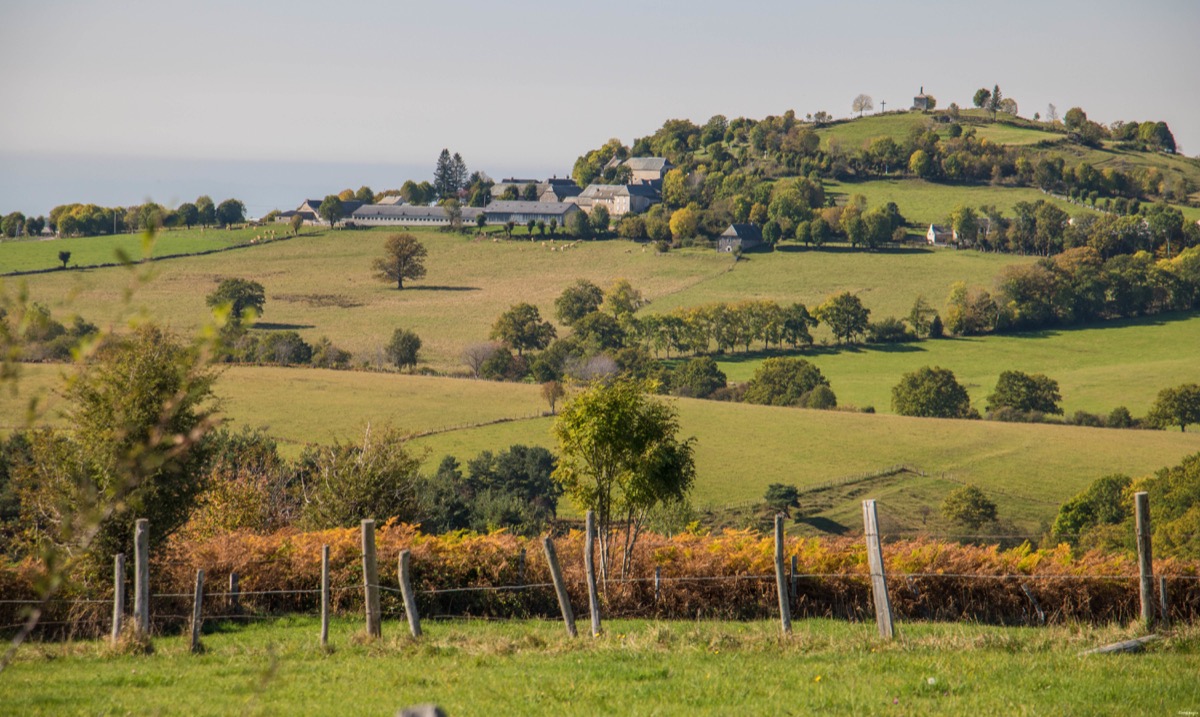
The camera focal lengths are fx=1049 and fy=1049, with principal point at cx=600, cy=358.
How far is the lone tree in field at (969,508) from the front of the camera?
47.2 metres

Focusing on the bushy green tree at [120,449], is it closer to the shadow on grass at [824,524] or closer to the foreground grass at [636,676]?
the foreground grass at [636,676]

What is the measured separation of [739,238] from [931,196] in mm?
42085

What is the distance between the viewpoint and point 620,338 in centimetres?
10325

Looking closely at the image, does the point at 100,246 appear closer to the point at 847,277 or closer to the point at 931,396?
the point at 847,277

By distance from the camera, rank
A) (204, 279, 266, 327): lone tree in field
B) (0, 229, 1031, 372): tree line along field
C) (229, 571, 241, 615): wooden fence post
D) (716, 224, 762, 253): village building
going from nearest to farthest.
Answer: (229, 571, 241, 615): wooden fence post < (204, 279, 266, 327): lone tree in field < (0, 229, 1031, 372): tree line along field < (716, 224, 762, 253): village building

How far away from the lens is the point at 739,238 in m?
152

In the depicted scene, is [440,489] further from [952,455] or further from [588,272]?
[588,272]

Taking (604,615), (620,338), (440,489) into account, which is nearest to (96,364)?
(604,615)

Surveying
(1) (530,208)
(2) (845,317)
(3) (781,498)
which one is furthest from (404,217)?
(3) (781,498)

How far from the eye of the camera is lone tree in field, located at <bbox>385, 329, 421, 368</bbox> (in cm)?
9194

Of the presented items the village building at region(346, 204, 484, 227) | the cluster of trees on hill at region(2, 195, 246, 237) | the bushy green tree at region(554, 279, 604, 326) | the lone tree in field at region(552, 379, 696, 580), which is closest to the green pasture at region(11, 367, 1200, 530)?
the lone tree in field at region(552, 379, 696, 580)

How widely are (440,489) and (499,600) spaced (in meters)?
Result: 23.5

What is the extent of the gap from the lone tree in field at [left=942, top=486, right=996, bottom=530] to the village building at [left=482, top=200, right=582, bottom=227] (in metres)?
138

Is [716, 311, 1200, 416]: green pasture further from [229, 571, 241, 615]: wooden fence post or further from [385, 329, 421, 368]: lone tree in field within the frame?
[229, 571, 241, 615]: wooden fence post
